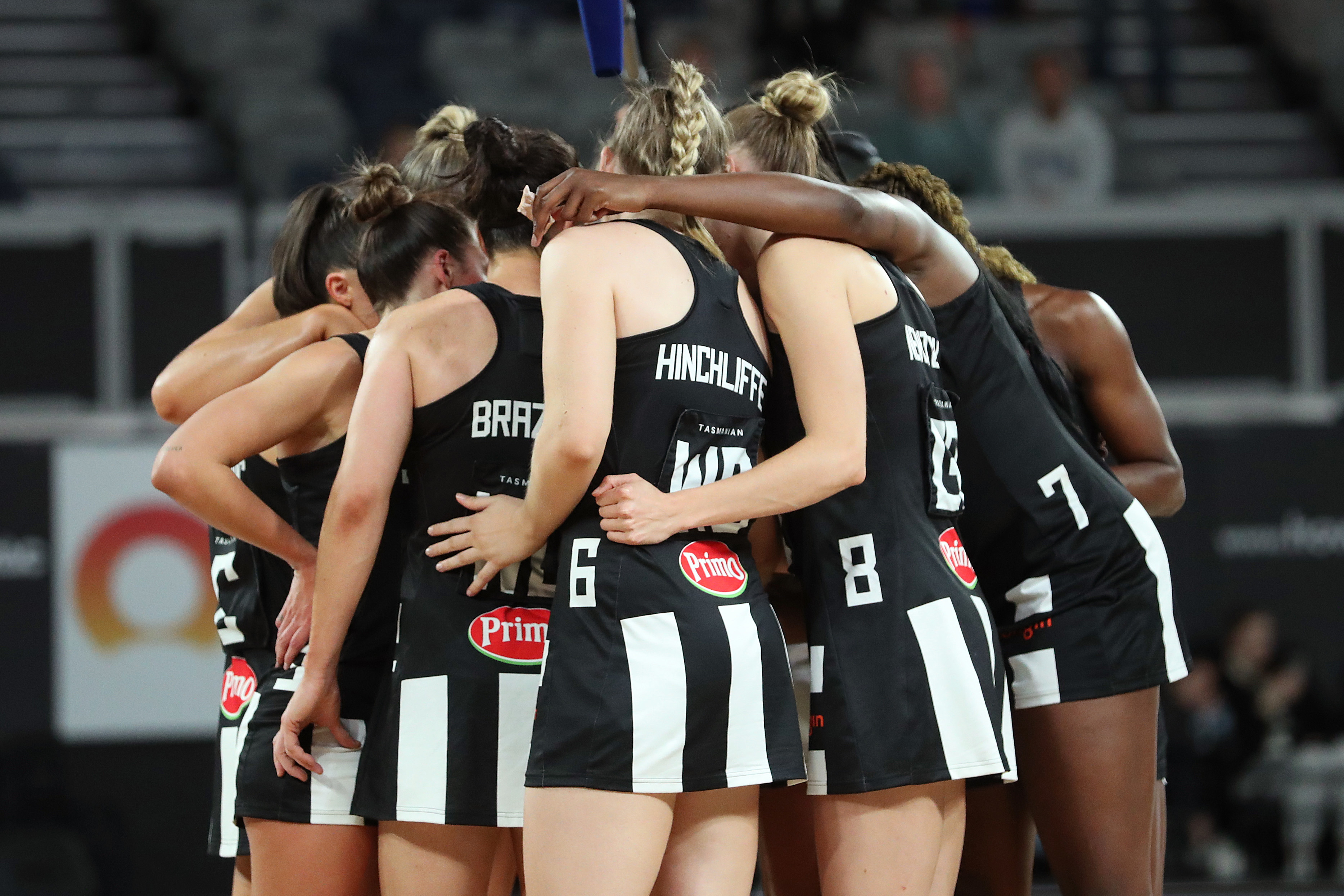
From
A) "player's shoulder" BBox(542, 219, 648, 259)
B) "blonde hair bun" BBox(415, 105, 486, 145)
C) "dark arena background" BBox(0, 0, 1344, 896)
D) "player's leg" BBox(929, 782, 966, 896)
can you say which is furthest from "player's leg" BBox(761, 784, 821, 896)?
"dark arena background" BBox(0, 0, 1344, 896)

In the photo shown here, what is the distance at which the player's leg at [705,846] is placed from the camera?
212cm

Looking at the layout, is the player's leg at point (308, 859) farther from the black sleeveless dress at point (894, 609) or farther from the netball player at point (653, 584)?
the black sleeveless dress at point (894, 609)

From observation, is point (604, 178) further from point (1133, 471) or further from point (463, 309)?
point (1133, 471)

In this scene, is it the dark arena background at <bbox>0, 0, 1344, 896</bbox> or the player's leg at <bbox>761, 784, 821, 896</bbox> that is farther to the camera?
the dark arena background at <bbox>0, 0, 1344, 896</bbox>

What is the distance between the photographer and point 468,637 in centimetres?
233

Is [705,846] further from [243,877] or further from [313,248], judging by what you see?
[313,248]

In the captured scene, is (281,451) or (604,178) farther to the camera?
(281,451)

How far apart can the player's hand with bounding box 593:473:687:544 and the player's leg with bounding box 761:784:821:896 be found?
2.42 ft

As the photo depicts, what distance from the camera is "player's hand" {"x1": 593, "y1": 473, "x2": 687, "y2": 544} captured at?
209cm

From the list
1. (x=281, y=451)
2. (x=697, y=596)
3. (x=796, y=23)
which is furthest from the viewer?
(x=796, y=23)

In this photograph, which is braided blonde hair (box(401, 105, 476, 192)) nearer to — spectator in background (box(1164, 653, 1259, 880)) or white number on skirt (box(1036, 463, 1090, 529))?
white number on skirt (box(1036, 463, 1090, 529))

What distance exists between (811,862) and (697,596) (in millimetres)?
771

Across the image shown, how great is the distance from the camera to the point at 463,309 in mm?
2352

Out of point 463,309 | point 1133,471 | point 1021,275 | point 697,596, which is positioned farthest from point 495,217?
point 1133,471
